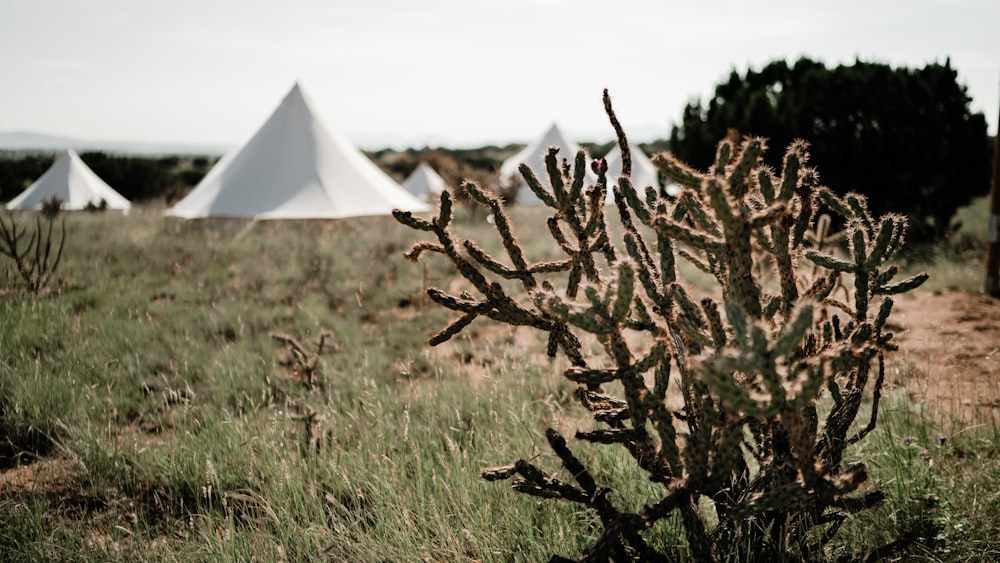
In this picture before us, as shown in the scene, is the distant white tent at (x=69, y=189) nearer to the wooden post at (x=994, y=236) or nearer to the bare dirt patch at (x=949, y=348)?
the bare dirt patch at (x=949, y=348)

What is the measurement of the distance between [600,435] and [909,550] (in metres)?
1.18

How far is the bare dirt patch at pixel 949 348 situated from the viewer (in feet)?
11.5

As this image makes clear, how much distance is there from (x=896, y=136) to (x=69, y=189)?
21445mm

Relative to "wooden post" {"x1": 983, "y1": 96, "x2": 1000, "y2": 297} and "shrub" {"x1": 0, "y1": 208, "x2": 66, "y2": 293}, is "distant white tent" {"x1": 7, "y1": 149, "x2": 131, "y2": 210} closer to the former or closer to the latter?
"shrub" {"x1": 0, "y1": 208, "x2": 66, "y2": 293}

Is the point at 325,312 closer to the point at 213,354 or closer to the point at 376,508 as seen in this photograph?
the point at 213,354

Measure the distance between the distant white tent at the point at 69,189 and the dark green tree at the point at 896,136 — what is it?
18.6m

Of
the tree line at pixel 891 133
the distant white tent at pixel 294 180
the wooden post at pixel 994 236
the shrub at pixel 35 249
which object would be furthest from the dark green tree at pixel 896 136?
the shrub at pixel 35 249

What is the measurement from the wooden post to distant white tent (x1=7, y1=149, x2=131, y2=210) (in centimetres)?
2031

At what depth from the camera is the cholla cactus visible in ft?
4.44

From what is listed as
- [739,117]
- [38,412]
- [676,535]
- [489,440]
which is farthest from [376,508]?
[739,117]

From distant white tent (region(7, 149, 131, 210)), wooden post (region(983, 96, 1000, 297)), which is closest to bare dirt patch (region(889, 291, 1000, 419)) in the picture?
wooden post (region(983, 96, 1000, 297))

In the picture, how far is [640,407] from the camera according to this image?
153 centimetres

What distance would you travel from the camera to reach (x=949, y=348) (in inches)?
193

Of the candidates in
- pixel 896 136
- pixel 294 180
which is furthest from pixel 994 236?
pixel 294 180
